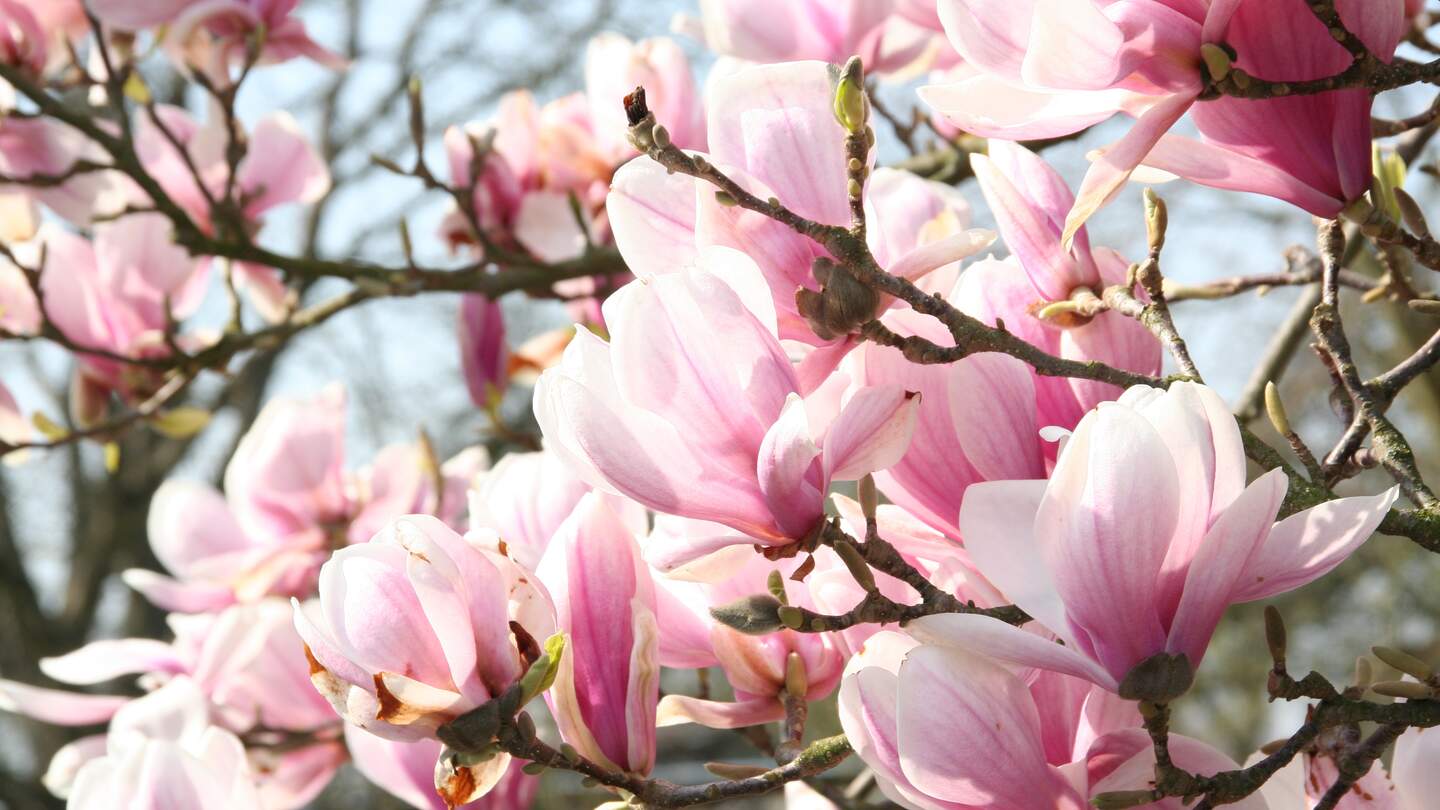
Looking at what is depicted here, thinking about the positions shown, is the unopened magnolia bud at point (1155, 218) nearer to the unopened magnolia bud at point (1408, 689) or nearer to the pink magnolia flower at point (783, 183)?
the pink magnolia flower at point (783, 183)

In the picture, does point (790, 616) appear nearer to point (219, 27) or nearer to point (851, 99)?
point (851, 99)

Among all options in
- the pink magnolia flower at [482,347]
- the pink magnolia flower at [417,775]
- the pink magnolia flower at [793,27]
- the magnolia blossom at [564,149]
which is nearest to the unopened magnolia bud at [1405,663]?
the pink magnolia flower at [417,775]

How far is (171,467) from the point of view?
567cm

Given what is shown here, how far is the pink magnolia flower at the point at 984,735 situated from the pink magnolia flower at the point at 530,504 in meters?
0.25

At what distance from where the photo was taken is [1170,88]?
52cm

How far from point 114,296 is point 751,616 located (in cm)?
115

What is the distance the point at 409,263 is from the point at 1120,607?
99cm

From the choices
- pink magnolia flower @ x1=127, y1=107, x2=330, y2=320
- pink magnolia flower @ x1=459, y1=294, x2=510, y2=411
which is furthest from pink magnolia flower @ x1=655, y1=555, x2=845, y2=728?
pink magnolia flower @ x1=127, y1=107, x2=330, y2=320

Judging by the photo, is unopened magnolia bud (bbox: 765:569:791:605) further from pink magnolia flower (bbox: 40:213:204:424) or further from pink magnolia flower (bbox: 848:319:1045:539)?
pink magnolia flower (bbox: 40:213:204:424)

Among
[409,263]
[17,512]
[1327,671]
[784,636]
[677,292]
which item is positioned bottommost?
[1327,671]

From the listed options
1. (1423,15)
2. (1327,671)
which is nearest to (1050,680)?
(1423,15)

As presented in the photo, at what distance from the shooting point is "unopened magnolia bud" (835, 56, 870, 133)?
52cm

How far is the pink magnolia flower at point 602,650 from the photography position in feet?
1.99

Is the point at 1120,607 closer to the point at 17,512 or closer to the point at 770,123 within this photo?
the point at 770,123
